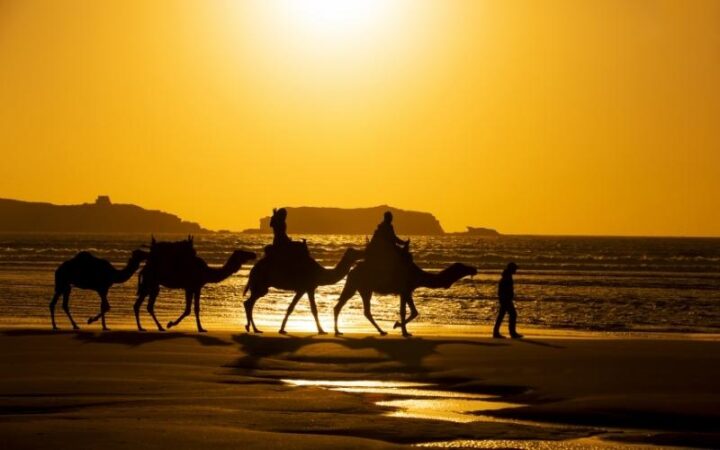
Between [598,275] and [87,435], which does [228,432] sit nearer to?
[87,435]

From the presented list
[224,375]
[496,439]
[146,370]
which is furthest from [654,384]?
[146,370]

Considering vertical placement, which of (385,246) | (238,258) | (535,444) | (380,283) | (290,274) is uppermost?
(385,246)

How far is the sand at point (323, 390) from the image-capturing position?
10242 millimetres

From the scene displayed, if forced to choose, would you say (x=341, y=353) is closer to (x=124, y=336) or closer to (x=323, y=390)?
(x=323, y=390)

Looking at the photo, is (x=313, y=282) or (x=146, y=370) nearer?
(x=146, y=370)

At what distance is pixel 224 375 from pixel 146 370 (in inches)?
40.6

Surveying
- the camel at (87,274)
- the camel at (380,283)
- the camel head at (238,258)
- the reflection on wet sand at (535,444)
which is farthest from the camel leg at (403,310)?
the reflection on wet sand at (535,444)

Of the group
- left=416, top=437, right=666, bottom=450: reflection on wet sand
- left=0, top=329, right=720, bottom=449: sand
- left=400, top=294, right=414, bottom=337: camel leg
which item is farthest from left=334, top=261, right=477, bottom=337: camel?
left=416, top=437, right=666, bottom=450: reflection on wet sand

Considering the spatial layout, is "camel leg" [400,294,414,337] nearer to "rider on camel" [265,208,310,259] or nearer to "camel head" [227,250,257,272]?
"rider on camel" [265,208,310,259]

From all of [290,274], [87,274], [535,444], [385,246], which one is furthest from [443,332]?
[535,444]

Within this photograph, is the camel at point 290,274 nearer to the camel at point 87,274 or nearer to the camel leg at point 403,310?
the camel leg at point 403,310

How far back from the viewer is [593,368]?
1543cm

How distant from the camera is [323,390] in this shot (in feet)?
43.1

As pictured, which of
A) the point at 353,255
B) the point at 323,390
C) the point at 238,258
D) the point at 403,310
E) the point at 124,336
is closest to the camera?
the point at 323,390
